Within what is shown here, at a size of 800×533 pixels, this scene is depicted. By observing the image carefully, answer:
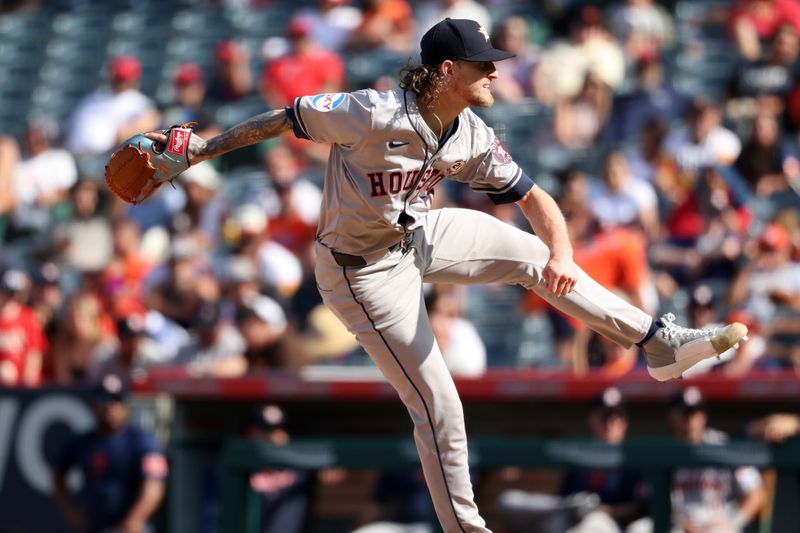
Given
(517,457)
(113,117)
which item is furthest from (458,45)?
(113,117)

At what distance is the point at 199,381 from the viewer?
7711 mm

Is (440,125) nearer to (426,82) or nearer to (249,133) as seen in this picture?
(426,82)

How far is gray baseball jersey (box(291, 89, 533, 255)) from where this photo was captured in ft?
15.3

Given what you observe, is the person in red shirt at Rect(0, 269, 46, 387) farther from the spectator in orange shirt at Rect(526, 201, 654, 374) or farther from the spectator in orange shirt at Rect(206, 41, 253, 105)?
the spectator in orange shirt at Rect(526, 201, 654, 374)

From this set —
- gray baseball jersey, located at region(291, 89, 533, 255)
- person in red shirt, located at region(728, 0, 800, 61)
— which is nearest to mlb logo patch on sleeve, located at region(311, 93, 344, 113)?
gray baseball jersey, located at region(291, 89, 533, 255)

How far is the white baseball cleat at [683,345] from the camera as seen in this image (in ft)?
16.2

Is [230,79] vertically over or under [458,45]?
under

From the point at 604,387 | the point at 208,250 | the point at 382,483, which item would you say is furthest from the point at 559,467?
the point at 208,250

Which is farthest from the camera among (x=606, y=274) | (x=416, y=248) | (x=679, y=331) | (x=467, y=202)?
(x=467, y=202)

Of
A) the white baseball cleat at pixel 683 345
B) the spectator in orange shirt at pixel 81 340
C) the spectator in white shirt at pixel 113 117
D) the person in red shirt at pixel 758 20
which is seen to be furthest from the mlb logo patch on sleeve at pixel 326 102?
the spectator in white shirt at pixel 113 117

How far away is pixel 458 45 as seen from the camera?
470 centimetres

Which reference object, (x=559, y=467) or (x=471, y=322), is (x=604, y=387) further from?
(x=471, y=322)

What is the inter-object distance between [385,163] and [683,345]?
4.36 ft

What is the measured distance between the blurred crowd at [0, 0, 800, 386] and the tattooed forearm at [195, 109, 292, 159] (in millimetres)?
3145
